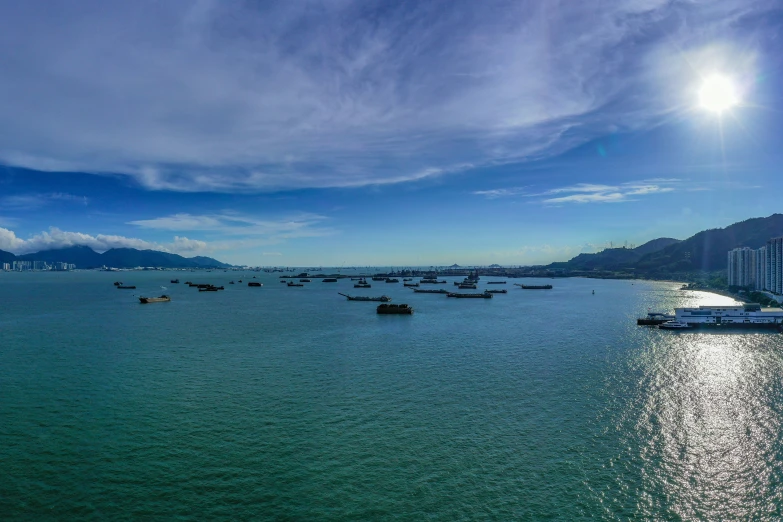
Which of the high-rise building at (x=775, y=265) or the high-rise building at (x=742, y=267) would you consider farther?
the high-rise building at (x=742, y=267)

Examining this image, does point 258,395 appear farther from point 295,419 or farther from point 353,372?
point 353,372

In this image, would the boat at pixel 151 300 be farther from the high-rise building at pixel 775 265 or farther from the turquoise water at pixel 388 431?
the high-rise building at pixel 775 265

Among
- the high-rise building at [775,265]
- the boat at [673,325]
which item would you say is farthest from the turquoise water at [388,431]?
the high-rise building at [775,265]

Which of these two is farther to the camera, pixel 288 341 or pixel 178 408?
pixel 288 341

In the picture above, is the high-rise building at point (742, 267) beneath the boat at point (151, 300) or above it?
above

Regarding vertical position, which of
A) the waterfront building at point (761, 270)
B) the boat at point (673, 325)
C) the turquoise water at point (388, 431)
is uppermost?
the waterfront building at point (761, 270)

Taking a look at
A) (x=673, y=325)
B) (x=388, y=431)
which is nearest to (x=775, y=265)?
(x=673, y=325)

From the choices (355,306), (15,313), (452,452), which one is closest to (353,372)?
(452,452)
